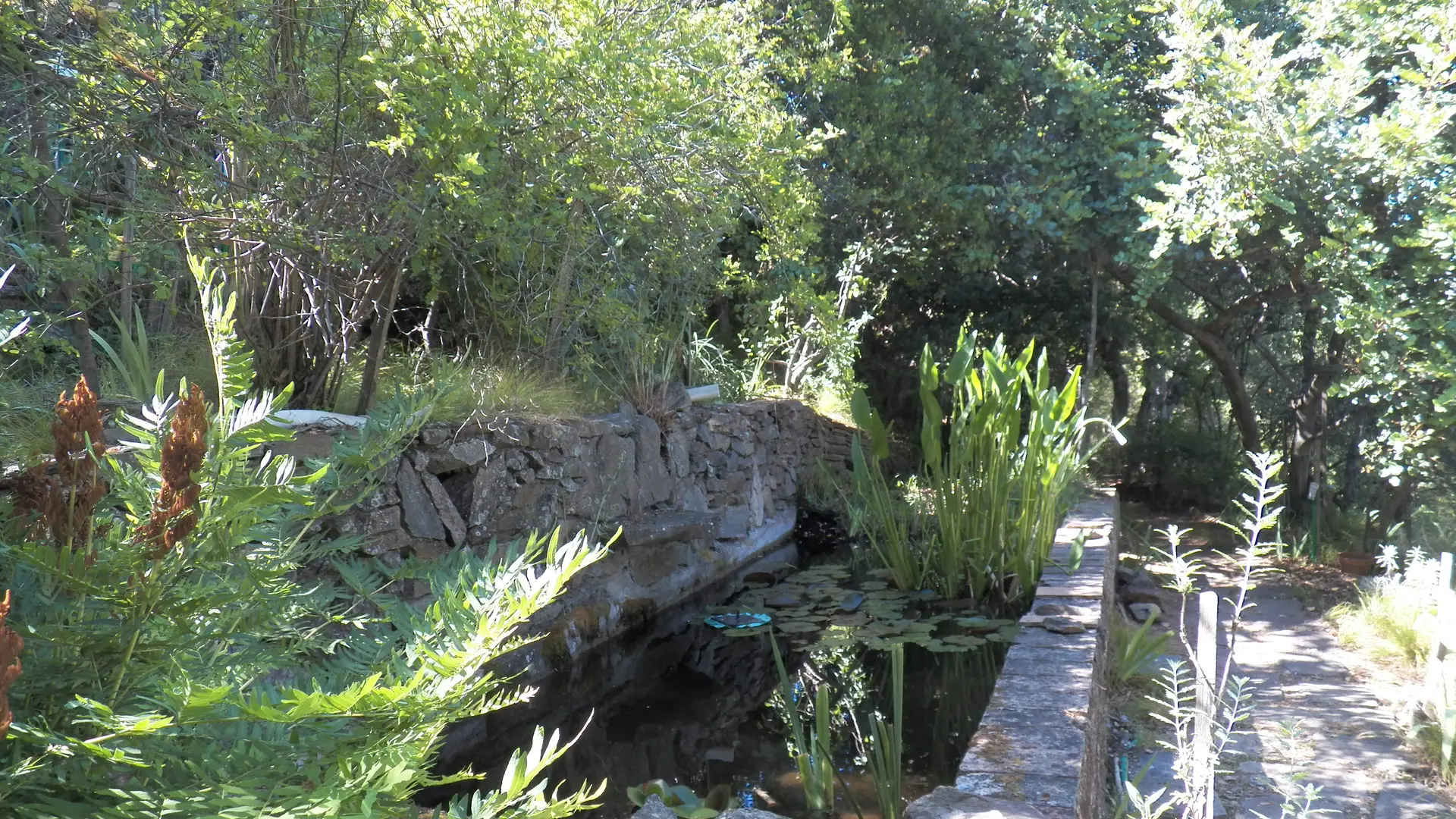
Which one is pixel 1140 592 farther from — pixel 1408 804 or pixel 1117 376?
pixel 1117 376

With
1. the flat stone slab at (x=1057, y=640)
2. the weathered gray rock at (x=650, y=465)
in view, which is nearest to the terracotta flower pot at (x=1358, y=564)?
the flat stone slab at (x=1057, y=640)

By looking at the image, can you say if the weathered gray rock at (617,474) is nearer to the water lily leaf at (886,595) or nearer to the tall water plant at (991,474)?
the tall water plant at (991,474)

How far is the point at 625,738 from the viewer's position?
346 cm

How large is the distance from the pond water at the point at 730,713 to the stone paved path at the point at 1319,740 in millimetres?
762

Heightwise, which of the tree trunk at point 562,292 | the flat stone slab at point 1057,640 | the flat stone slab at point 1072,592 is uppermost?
the tree trunk at point 562,292

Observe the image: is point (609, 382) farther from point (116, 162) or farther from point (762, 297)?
point (116, 162)

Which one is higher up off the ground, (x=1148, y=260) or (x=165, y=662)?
(x=1148, y=260)

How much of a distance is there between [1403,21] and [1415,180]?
0.73 m

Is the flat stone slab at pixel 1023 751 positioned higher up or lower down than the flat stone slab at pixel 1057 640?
lower down

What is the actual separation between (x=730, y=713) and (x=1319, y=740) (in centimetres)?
208

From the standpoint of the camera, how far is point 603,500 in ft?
15.5

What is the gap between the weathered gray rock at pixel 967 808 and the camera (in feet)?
6.91

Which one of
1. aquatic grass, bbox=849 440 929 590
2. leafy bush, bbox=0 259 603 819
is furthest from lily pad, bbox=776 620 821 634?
leafy bush, bbox=0 259 603 819

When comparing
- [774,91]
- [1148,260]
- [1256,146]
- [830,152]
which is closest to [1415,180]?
[1256,146]
